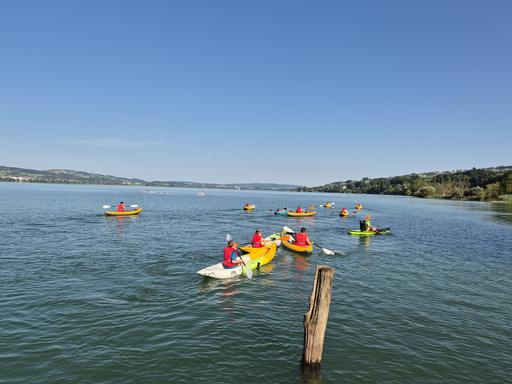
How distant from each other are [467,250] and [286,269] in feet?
61.9


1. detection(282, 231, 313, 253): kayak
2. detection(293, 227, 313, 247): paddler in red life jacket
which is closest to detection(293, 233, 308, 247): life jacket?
detection(293, 227, 313, 247): paddler in red life jacket

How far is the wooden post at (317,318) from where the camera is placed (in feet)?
27.2

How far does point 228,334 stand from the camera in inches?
411

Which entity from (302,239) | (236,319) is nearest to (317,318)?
(236,319)

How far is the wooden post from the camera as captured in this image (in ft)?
27.2

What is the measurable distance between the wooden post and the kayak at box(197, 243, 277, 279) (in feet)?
28.1

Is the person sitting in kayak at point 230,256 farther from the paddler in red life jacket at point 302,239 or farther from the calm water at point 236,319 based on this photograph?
the paddler in red life jacket at point 302,239

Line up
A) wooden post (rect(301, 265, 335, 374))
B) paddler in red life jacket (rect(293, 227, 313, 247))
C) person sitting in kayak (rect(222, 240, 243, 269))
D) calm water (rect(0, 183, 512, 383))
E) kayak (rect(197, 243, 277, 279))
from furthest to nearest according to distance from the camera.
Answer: paddler in red life jacket (rect(293, 227, 313, 247)) → person sitting in kayak (rect(222, 240, 243, 269)) → kayak (rect(197, 243, 277, 279)) → calm water (rect(0, 183, 512, 383)) → wooden post (rect(301, 265, 335, 374))

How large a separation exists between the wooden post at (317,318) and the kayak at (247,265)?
8.57m

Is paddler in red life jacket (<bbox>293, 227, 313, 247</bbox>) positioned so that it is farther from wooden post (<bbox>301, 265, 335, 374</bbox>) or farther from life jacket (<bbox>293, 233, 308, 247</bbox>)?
wooden post (<bbox>301, 265, 335, 374</bbox>)

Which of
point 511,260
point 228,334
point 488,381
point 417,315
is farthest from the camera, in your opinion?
point 511,260

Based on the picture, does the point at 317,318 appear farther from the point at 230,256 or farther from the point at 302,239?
the point at 302,239

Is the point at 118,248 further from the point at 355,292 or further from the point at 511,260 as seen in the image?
the point at 511,260

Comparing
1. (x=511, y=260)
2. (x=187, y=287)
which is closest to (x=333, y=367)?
(x=187, y=287)
